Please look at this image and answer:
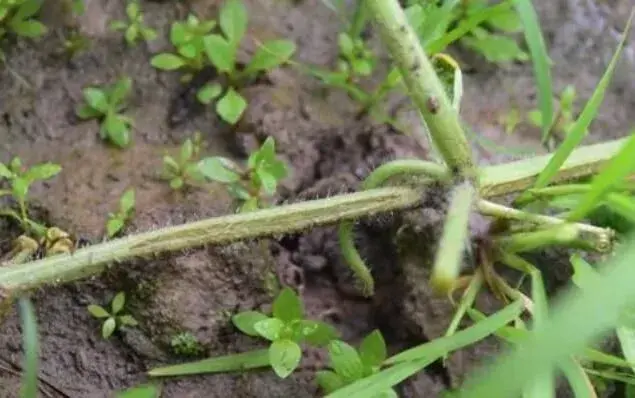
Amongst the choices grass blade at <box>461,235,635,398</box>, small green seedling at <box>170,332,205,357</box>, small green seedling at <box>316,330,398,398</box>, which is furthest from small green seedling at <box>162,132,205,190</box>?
grass blade at <box>461,235,635,398</box>

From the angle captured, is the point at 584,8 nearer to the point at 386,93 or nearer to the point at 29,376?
the point at 386,93

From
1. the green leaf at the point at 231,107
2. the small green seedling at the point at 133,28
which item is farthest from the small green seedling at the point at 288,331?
the small green seedling at the point at 133,28

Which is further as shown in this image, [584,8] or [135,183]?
[584,8]

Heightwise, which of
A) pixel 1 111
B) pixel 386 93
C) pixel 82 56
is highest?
pixel 386 93

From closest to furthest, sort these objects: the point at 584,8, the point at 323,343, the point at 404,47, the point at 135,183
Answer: the point at 404,47 < the point at 323,343 < the point at 135,183 < the point at 584,8

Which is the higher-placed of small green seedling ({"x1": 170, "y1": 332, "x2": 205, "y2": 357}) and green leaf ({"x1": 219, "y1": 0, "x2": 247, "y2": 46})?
green leaf ({"x1": 219, "y1": 0, "x2": 247, "y2": 46})

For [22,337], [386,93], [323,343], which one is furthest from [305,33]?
[22,337]

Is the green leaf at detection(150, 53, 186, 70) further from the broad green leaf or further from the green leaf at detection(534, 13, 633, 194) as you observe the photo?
the green leaf at detection(534, 13, 633, 194)

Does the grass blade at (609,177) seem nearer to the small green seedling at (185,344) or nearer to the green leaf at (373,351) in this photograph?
the green leaf at (373,351)
